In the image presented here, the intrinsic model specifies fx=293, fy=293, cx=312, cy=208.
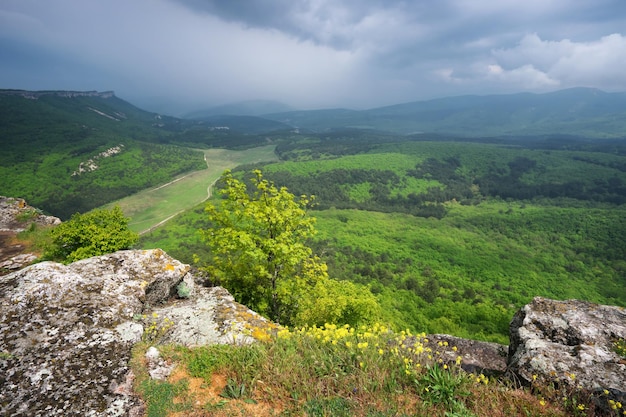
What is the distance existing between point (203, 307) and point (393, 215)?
425ft

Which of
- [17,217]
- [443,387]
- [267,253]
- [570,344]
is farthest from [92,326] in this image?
[17,217]

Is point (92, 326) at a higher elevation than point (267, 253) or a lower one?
higher

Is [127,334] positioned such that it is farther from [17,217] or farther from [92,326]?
[17,217]

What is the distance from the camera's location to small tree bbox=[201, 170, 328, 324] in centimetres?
1392

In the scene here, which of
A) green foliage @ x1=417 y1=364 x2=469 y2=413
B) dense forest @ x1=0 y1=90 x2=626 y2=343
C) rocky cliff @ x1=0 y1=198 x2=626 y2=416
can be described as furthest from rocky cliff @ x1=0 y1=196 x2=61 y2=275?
green foliage @ x1=417 y1=364 x2=469 y2=413

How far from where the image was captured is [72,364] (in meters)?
6.65

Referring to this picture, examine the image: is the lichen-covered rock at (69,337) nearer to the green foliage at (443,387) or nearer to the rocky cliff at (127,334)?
the rocky cliff at (127,334)

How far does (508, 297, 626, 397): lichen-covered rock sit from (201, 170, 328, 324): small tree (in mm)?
8815

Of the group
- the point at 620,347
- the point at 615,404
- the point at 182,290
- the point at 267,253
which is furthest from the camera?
the point at 267,253

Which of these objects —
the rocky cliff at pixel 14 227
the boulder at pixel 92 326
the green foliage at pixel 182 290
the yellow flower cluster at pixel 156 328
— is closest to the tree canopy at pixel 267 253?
the green foliage at pixel 182 290

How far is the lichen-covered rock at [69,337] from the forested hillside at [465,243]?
2267 cm

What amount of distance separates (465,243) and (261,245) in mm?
107299

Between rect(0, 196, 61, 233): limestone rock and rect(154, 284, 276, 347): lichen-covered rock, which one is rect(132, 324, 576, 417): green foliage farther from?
rect(0, 196, 61, 233): limestone rock

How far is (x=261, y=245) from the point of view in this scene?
14.3 meters
